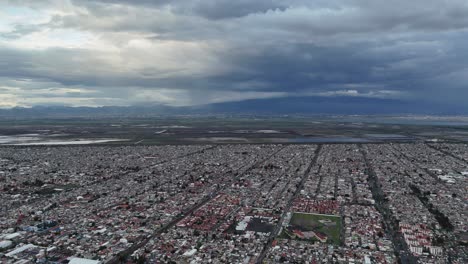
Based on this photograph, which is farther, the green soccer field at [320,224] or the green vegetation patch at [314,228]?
the green soccer field at [320,224]

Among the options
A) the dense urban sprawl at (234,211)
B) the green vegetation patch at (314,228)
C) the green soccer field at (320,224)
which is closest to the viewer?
the dense urban sprawl at (234,211)

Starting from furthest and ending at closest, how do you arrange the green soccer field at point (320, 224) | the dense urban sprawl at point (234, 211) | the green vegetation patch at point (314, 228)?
the green soccer field at point (320, 224) → the green vegetation patch at point (314, 228) → the dense urban sprawl at point (234, 211)

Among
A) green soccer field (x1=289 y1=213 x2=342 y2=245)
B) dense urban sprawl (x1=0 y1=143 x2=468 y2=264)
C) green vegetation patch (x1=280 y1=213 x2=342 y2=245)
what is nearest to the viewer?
dense urban sprawl (x1=0 y1=143 x2=468 y2=264)

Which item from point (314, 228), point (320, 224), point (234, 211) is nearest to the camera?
point (314, 228)

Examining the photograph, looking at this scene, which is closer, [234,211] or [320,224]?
[320,224]

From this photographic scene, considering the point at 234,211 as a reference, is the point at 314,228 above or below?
below

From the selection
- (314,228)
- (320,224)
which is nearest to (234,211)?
(314,228)

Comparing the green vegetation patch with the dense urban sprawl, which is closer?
the dense urban sprawl

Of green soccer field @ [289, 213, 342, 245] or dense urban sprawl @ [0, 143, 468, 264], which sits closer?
dense urban sprawl @ [0, 143, 468, 264]

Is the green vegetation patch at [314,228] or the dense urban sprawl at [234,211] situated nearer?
the dense urban sprawl at [234,211]

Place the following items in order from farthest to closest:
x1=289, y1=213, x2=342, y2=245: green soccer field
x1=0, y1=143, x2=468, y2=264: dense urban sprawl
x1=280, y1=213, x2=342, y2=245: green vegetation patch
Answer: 1. x1=289, y1=213, x2=342, y2=245: green soccer field
2. x1=280, y1=213, x2=342, y2=245: green vegetation patch
3. x1=0, y1=143, x2=468, y2=264: dense urban sprawl

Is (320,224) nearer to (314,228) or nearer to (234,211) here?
(314,228)
